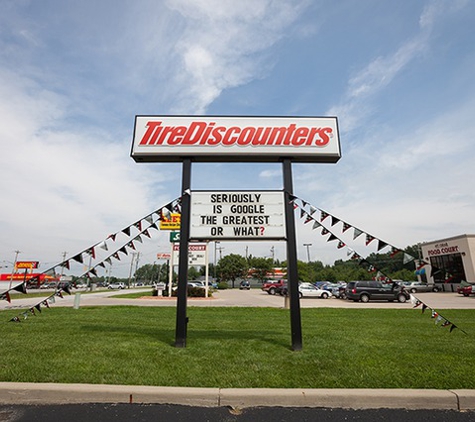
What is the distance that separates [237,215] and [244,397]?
3705 mm

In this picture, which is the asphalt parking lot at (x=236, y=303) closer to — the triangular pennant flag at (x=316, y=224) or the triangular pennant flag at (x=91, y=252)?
the triangular pennant flag at (x=91, y=252)

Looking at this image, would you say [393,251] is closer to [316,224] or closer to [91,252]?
[316,224]

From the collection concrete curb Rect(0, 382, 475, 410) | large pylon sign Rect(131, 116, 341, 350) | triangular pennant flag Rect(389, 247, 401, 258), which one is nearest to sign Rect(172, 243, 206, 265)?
large pylon sign Rect(131, 116, 341, 350)

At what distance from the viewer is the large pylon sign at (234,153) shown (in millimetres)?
6504

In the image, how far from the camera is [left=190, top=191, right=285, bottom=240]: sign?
6466mm

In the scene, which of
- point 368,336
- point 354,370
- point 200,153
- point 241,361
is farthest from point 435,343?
point 200,153

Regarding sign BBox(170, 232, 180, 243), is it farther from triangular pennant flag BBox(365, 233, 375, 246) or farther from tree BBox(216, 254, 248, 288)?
tree BBox(216, 254, 248, 288)

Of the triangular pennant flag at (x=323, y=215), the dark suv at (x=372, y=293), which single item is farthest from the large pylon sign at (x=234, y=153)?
the dark suv at (x=372, y=293)

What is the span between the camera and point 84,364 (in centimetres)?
468

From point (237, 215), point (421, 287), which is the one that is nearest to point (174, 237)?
point (237, 215)

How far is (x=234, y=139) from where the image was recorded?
7004 millimetres

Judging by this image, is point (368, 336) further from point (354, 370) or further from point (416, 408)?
point (416, 408)

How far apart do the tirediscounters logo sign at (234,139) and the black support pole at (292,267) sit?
0.73 m

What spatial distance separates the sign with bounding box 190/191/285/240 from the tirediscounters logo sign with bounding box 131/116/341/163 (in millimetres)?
966
